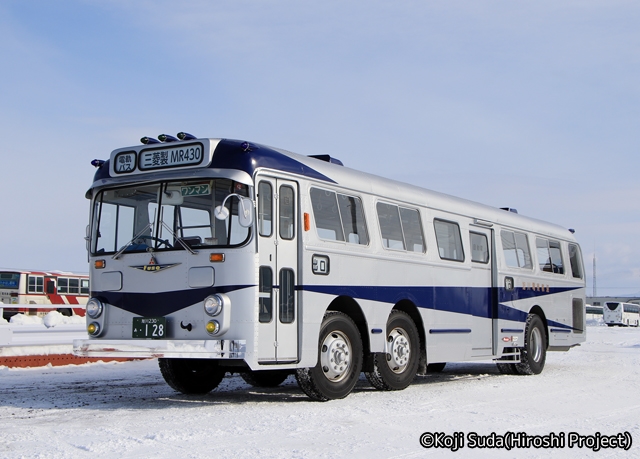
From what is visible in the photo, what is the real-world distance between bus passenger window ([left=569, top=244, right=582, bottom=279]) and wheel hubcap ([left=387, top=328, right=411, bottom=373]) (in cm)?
781

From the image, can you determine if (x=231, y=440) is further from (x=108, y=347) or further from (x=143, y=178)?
(x=143, y=178)

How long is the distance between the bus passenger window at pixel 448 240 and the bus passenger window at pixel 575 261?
18.8 feet

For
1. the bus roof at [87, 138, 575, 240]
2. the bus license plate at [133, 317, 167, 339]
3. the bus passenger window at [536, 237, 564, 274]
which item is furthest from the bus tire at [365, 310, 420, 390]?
the bus passenger window at [536, 237, 564, 274]

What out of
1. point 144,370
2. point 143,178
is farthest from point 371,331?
point 144,370

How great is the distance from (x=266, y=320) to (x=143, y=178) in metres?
2.52

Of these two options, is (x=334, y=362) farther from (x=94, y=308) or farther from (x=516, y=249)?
(x=516, y=249)

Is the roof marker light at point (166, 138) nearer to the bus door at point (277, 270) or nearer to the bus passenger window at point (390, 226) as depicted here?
the bus door at point (277, 270)

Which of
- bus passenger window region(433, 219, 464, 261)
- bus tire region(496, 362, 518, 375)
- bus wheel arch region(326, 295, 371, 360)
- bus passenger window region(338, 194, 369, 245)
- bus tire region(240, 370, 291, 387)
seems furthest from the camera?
bus tire region(496, 362, 518, 375)

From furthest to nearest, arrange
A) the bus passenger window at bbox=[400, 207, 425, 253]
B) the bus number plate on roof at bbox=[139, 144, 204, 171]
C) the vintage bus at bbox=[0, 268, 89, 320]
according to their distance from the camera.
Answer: the vintage bus at bbox=[0, 268, 89, 320] < the bus passenger window at bbox=[400, 207, 425, 253] < the bus number plate on roof at bbox=[139, 144, 204, 171]

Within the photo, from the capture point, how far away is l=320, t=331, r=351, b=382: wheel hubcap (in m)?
10.5

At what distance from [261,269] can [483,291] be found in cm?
624

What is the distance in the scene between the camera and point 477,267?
47.2ft

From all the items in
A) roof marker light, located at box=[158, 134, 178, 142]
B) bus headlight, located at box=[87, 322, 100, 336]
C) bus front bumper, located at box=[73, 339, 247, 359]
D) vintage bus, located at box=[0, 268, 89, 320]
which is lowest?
bus front bumper, located at box=[73, 339, 247, 359]

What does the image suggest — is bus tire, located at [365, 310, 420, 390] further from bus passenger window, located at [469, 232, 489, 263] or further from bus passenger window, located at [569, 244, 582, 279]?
bus passenger window, located at [569, 244, 582, 279]
